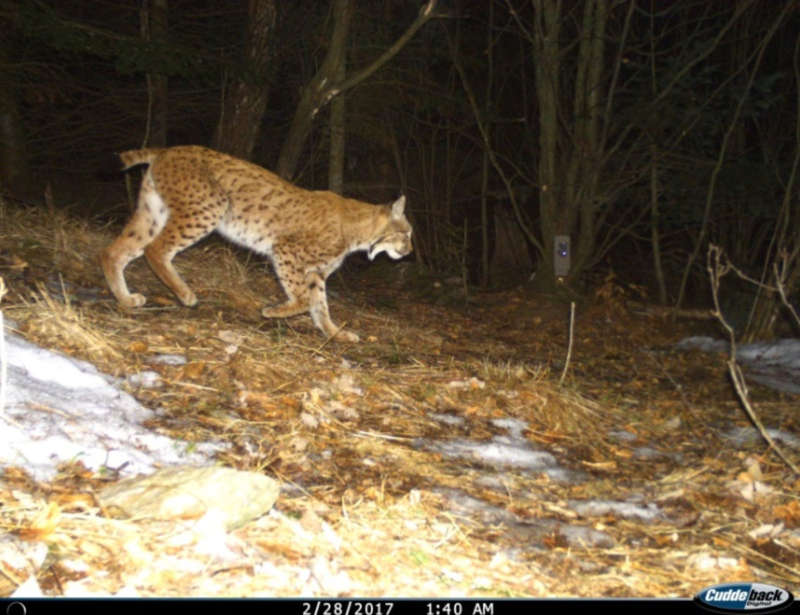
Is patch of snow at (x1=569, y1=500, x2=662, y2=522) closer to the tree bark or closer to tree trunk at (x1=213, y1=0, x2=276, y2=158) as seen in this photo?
the tree bark

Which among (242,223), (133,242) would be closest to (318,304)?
(242,223)

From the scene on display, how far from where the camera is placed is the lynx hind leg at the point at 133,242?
562 centimetres

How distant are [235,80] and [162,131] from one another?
216 centimetres

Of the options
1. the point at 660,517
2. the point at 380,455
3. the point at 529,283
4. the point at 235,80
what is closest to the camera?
the point at 660,517

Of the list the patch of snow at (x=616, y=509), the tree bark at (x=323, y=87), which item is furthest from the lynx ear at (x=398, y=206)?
the patch of snow at (x=616, y=509)

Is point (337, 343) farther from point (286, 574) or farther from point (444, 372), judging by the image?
point (286, 574)

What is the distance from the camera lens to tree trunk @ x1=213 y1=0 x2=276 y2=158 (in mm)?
8320

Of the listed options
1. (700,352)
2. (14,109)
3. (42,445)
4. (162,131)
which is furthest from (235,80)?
(42,445)

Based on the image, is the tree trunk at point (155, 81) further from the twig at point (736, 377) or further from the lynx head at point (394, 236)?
the twig at point (736, 377)

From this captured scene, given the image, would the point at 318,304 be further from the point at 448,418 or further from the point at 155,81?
the point at 155,81

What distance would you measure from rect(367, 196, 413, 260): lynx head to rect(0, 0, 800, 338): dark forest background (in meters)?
1.96

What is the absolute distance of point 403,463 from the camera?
329 centimetres

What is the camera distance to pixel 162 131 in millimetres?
10023

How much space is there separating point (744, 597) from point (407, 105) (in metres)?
10.3
